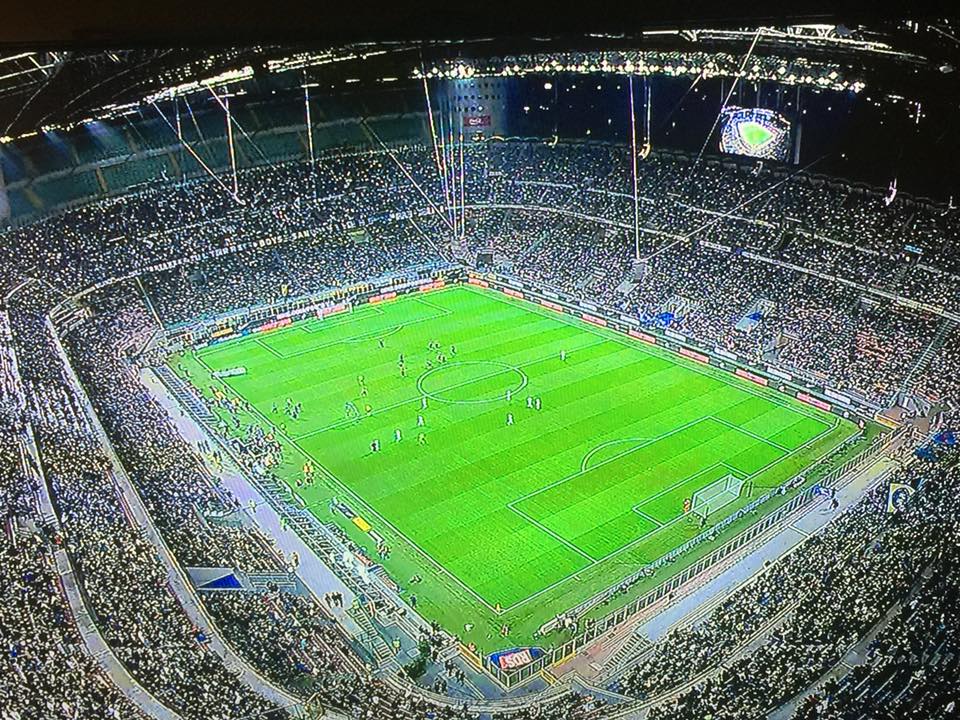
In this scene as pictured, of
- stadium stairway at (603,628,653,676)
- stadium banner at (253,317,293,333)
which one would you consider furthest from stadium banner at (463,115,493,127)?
stadium stairway at (603,628,653,676)

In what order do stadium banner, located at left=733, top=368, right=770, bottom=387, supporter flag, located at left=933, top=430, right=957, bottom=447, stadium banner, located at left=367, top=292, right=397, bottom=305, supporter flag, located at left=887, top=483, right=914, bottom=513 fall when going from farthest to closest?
stadium banner, located at left=367, top=292, right=397, bottom=305, stadium banner, located at left=733, top=368, right=770, bottom=387, supporter flag, located at left=933, top=430, right=957, bottom=447, supporter flag, located at left=887, top=483, right=914, bottom=513

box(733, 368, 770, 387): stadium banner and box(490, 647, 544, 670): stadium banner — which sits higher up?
box(490, 647, 544, 670): stadium banner

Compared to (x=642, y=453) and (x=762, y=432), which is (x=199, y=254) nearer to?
(x=642, y=453)

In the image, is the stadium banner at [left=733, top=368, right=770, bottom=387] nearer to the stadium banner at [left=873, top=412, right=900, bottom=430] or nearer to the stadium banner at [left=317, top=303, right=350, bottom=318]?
the stadium banner at [left=873, top=412, right=900, bottom=430]

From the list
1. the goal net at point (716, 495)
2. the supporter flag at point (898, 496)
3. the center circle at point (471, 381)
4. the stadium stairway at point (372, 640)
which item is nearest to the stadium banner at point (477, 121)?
the center circle at point (471, 381)

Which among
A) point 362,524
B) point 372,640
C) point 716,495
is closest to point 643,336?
point 716,495

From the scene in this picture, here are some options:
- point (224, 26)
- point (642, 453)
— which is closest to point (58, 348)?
point (224, 26)

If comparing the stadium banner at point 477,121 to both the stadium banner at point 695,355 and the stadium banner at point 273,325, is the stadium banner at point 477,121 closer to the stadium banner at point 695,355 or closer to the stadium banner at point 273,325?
the stadium banner at point 273,325
